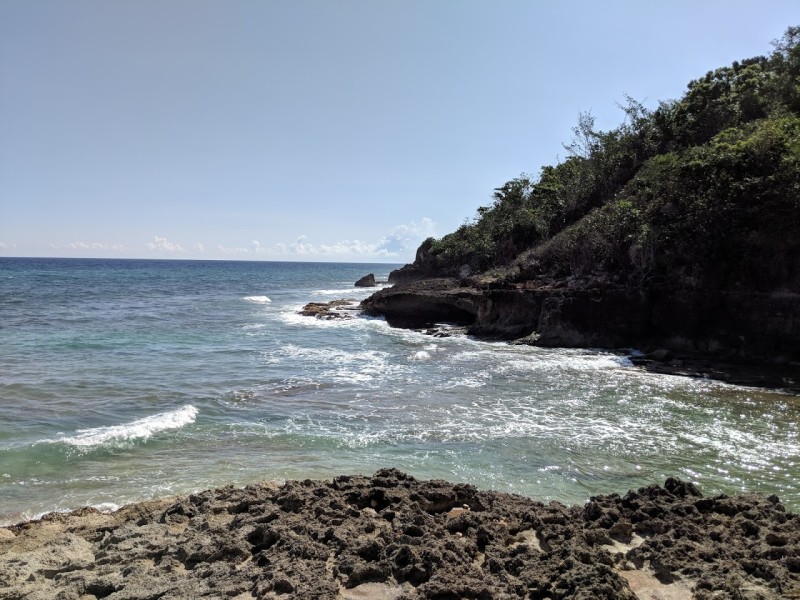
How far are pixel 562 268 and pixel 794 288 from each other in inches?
423

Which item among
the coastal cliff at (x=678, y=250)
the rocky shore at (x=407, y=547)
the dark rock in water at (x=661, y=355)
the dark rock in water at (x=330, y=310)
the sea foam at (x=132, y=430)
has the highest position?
the coastal cliff at (x=678, y=250)

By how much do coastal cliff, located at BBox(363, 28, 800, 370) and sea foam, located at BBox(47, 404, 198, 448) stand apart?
15.3 meters

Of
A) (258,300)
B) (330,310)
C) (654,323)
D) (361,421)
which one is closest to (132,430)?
(361,421)

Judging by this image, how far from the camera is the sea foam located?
33.2 feet

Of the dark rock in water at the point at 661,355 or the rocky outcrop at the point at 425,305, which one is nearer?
the dark rock in water at the point at 661,355

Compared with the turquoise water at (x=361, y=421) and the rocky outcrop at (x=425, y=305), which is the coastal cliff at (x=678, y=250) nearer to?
the rocky outcrop at (x=425, y=305)

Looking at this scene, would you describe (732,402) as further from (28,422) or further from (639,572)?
(28,422)

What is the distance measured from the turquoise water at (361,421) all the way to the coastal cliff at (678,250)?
116 inches

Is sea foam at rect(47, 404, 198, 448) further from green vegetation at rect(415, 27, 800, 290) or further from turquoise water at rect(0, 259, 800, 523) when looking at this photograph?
green vegetation at rect(415, 27, 800, 290)

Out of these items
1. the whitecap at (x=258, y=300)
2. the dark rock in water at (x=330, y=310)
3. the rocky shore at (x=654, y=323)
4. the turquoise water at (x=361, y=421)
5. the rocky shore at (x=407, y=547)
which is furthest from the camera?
the whitecap at (x=258, y=300)

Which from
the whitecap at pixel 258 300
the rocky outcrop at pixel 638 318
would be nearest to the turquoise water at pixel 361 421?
the rocky outcrop at pixel 638 318

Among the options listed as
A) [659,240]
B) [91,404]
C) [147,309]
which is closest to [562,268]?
[659,240]

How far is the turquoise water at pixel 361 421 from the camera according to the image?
28.2 ft

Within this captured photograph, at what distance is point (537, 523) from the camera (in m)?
6.23
